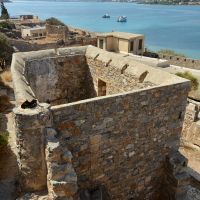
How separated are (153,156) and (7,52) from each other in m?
17.7

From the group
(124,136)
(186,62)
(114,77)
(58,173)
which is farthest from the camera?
(186,62)

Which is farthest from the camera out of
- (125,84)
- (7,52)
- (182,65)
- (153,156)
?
(182,65)

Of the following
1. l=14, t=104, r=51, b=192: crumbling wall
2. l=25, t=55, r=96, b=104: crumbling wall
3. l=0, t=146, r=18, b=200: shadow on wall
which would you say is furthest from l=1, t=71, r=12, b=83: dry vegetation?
l=14, t=104, r=51, b=192: crumbling wall

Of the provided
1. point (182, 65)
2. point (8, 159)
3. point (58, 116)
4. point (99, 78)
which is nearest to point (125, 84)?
point (99, 78)

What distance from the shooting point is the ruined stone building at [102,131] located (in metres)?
5.34

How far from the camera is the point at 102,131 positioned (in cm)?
632

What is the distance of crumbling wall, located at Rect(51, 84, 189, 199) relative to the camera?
236 inches

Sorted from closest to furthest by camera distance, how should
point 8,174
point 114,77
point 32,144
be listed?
point 32,144, point 8,174, point 114,77

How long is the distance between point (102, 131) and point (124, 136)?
0.65 meters

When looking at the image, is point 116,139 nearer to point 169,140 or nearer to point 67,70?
point 169,140

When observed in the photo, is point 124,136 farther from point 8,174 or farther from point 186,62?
point 186,62

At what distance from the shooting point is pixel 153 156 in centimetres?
745

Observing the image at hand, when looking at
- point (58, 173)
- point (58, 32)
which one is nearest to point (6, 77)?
point (58, 173)

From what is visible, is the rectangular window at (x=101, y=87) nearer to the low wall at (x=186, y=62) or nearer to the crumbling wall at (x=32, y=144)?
the crumbling wall at (x=32, y=144)
